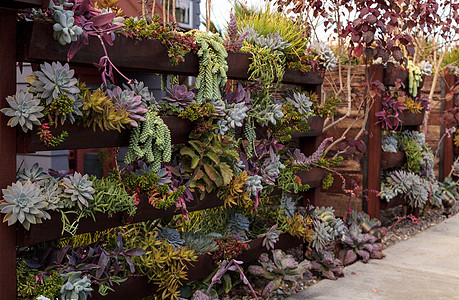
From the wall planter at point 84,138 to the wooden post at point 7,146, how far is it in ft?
0.17

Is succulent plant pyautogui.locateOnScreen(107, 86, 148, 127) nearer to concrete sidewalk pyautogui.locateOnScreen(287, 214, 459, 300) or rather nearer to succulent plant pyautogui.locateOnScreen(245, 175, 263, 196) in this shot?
succulent plant pyautogui.locateOnScreen(245, 175, 263, 196)

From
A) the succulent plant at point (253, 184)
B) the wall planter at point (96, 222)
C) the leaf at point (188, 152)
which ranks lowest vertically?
the wall planter at point (96, 222)

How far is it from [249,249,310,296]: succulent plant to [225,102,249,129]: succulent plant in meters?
0.99

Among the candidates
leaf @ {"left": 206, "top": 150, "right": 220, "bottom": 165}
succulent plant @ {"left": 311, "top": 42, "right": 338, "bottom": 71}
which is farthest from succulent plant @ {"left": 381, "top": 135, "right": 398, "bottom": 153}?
leaf @ {"left": 206, "top": 150, "right": 220, "bottom": 165}

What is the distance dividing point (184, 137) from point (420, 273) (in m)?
2.30

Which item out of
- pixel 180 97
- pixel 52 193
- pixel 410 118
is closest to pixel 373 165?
pixel 410 118

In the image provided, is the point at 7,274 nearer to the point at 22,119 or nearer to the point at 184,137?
the point at 22,119

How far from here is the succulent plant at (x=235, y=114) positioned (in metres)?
3.18

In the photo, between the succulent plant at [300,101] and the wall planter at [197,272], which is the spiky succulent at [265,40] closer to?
the succulent plant at [300,101]

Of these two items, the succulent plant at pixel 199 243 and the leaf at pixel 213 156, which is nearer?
the leaf at pixel 213 156

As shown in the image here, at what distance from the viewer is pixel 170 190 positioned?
291 centimetres

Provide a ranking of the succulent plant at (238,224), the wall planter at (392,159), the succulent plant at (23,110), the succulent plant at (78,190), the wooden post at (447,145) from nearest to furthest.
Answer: the succulent plant at (23,110), the succulent plant at (78,190), the succulent plant at (238,224), the wall planter at (392,159), the wooden post at (447,145)

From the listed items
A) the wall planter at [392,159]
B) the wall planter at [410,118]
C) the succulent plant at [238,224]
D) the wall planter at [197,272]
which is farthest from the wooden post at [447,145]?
the succulent plant at [238,224]

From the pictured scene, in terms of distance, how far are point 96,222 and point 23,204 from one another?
16.8 inches
